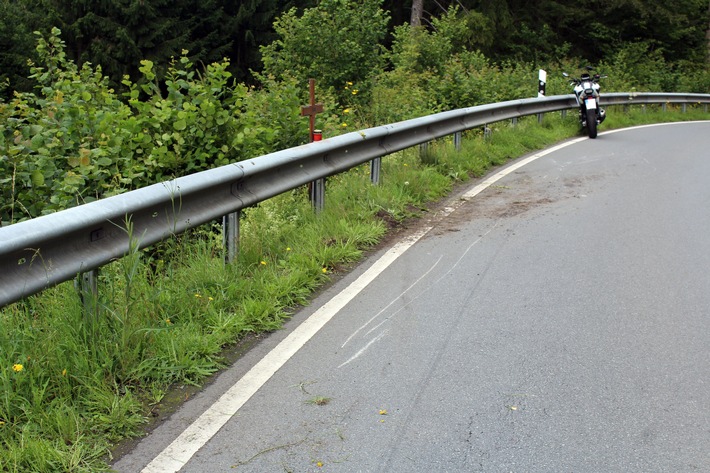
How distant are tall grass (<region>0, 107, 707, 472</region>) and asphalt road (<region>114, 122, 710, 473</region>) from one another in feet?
0.72

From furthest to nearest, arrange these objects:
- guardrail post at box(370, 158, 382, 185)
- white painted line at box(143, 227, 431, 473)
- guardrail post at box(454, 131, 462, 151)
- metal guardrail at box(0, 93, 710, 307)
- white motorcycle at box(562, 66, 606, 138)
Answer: white motorcycle at box(562, 66, 606, 138) < guardrail post at box(454, 131, 462, 151) < guardrail post at box(370, 158, 382, 185) < metal guardrail at box(0, 93, 710, 307) < white painted line at box(143, 227, 431, 473)

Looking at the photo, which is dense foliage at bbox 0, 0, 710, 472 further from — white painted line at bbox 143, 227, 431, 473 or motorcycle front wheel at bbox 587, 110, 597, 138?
motorcycle front wheel at bbox 587, 110, 597, 138

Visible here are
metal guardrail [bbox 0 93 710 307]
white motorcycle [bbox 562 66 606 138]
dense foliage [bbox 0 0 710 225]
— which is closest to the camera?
metal guardrail [bbox 0 93 710 307]

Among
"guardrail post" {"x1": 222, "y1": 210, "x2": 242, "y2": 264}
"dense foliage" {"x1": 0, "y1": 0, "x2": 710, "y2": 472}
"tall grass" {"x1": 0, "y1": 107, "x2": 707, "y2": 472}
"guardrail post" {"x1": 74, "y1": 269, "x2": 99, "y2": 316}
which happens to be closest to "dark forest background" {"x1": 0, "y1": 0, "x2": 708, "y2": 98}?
"dense foliage" {"x1": 0, "y1": 0, "x2": 710, "y2": 472}

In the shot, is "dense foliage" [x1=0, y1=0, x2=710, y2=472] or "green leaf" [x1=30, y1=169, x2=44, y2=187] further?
"green leaf" [x1=30, y1=169, x2=44, y2=187]

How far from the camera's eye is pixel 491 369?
15.0ft

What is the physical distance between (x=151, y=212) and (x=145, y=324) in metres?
0.84

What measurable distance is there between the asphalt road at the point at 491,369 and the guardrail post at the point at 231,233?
85 cm

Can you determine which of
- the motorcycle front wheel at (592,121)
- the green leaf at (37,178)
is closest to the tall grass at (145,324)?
the green leaf at (37,178)

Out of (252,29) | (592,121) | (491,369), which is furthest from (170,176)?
(252,29)

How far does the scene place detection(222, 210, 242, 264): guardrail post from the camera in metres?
6.18

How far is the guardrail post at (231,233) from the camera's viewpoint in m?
6.18

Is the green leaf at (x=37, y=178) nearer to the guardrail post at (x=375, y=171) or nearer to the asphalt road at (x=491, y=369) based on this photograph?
the asphalt road at (x=491, y=369)

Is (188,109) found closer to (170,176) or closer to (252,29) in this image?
(170,176)
